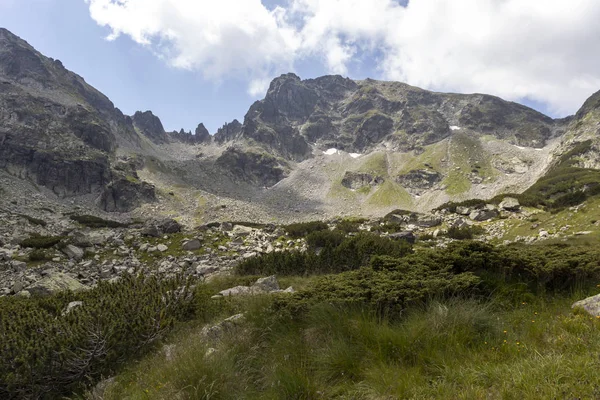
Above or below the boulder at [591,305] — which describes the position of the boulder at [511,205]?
above

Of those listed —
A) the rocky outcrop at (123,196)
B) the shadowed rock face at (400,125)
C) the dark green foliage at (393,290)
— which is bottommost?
the dark green foliage at (393,290)

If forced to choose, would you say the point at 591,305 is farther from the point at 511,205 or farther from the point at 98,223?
the point at 98,223

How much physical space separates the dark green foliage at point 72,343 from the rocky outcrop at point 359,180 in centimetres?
11852

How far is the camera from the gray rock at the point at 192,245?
2383cm

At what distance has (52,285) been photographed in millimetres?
13078

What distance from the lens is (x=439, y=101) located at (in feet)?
623

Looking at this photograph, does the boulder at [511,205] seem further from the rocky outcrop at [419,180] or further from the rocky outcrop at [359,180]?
the rocky outcrop at [359,180]

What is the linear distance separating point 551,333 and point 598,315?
1.08m

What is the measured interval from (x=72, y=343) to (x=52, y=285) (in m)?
10.1

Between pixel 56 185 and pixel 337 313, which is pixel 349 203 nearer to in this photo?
pixel 56 185

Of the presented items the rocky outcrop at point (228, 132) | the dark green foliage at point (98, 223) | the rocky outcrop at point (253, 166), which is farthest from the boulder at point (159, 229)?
the rocky outcrop at point (228, 132)

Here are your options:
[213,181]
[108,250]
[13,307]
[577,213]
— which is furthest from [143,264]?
[213,181]

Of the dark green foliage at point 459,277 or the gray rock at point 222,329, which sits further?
the gray rock at point 222,329

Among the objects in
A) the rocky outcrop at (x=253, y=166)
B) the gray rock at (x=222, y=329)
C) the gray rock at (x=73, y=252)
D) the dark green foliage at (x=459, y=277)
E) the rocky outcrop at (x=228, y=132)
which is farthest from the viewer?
the rocky outcrop at (x=228, y=132)
